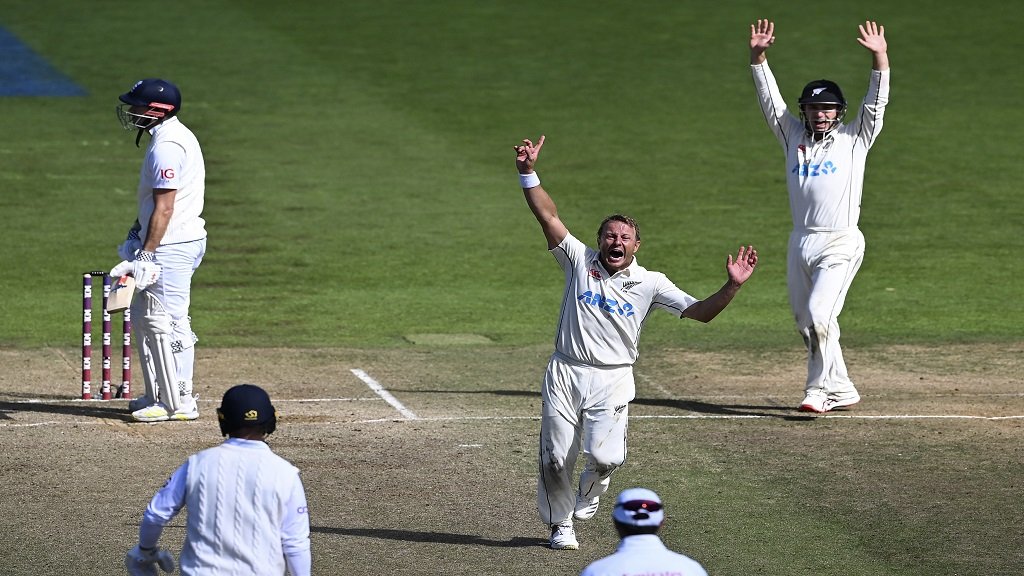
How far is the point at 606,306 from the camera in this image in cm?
920

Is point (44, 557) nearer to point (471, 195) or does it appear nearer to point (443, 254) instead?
point (443, 254)

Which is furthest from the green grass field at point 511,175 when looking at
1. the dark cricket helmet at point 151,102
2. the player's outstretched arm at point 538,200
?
the dark cricket helmet at point 151,102

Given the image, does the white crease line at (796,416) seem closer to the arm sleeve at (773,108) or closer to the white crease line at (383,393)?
the white crease line at (383,393)

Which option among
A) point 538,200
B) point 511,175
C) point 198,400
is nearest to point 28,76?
point 511,175

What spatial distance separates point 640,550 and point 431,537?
12.9 feet

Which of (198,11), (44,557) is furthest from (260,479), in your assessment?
(198,11)

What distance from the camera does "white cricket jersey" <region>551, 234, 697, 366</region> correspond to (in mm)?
9211

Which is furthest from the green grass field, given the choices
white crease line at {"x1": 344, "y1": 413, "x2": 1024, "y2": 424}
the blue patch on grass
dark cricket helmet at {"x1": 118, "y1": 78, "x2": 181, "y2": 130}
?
dark cricket helmet at {"x1": 118, "y1": 78, "x2": 181, "y2": 130}

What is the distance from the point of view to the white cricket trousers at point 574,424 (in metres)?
9.23

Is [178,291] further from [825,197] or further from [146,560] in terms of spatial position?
[146,560]

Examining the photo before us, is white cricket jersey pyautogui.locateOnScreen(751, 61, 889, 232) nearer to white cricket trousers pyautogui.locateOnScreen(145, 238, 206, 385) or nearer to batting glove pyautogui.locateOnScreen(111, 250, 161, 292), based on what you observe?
white cricket trousers pyautogui.locateOnScreen(145, 238, 206, 385)

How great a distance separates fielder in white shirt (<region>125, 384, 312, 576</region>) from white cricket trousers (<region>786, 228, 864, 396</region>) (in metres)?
7.09

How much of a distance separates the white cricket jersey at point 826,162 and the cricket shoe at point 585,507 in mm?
4293

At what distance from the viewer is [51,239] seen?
68.4 feet
